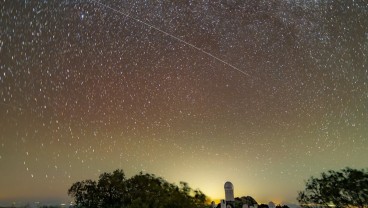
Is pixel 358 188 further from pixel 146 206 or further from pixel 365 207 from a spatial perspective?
pixel 146 206

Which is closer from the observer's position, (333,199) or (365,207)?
(365,207)

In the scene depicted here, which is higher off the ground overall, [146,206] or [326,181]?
[326,181]

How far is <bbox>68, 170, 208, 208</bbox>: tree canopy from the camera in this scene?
28398 millimetres

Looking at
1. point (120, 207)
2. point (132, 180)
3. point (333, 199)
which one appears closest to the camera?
point (333, 199)

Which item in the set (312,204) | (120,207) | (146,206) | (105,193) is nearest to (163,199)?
(146,206)

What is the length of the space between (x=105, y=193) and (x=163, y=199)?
1054 centimetres

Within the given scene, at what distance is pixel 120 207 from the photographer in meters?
31.2

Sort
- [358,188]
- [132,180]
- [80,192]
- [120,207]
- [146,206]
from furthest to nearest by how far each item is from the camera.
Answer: [80,192]
[132,180]
[120,207]
[358,188]
[146,206]

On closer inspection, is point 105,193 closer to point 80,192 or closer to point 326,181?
point 80,192

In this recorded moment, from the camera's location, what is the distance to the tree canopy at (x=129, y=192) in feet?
93.2

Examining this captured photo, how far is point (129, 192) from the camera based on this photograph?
1272 inches

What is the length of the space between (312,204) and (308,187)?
5.11 feet

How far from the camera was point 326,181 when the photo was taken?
3064cm

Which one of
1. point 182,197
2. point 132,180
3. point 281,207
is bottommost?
point 281,207
